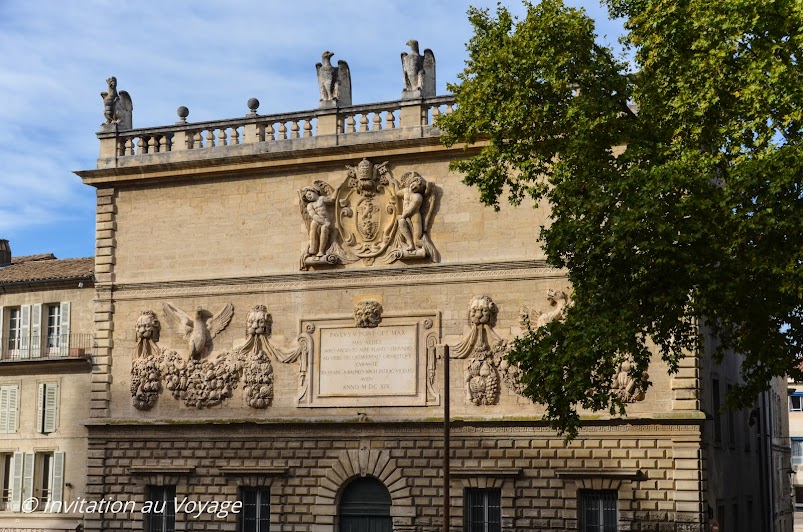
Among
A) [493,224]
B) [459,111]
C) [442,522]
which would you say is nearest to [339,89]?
[493,224]

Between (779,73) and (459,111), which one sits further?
(459,111)

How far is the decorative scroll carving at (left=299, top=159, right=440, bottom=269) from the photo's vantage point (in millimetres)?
30734

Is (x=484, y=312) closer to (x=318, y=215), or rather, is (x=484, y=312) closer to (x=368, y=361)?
(x=368, y=361)

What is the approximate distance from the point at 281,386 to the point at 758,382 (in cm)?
1300

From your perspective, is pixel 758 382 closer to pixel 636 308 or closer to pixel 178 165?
pixel 636 308

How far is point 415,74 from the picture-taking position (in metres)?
31.4

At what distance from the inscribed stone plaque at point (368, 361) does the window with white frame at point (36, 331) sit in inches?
323

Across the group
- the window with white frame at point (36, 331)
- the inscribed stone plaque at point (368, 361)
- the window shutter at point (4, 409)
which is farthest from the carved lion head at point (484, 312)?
the window shutter at point (4, 409)

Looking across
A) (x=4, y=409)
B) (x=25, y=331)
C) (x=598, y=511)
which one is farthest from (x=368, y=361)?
(x=4, y=409)

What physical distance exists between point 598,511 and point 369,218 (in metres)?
8.61

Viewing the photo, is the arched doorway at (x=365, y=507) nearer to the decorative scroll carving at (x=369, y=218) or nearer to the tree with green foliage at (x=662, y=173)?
the decorative scroll carving at (x=369, y=218)

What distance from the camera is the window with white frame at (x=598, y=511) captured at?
92.9 feet

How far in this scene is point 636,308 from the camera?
2180 centimetres

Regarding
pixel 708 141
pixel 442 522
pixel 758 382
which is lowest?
pixel 442 522
